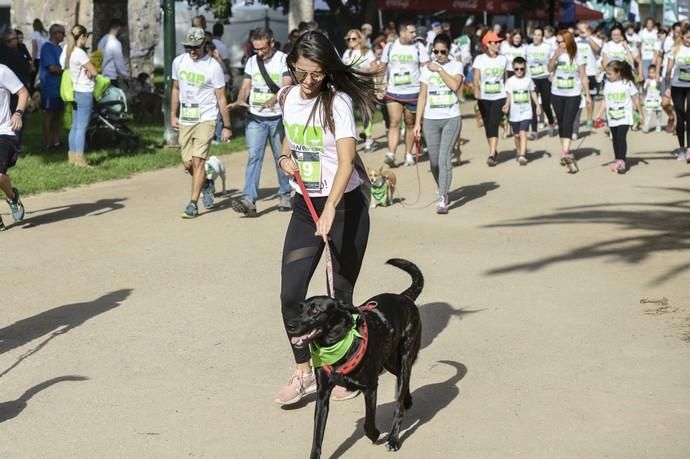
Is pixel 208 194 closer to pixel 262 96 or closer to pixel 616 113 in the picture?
pixel 262 96

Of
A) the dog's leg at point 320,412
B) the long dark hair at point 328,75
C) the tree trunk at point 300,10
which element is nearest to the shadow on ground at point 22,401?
the dog's leg at point 320,412

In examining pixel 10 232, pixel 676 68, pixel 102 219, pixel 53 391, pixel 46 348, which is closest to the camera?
pixel 53 391

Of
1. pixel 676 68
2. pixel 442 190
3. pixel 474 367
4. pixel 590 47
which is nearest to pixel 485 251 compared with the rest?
pixel 442 190

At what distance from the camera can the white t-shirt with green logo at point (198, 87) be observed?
12.4 m

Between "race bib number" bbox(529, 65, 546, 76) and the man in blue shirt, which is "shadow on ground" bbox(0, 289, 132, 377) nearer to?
the man in blue shirt

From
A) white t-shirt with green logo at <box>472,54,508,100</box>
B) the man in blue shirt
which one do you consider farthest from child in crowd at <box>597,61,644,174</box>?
the man in blue shirt

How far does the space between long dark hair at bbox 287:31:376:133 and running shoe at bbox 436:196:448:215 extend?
6555 millimetres

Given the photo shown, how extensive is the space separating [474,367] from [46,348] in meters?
2.76

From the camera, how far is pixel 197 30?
39.9 feet

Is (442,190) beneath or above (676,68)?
beneath

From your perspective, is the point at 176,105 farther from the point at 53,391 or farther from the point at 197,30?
the point at 53,391

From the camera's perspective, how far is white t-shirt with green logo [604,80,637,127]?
52.1ft

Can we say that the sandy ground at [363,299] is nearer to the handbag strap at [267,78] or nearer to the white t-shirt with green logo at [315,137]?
the white t-shirt with green logo at [315,137]

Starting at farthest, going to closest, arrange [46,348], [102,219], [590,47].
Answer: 1. [590,47]
2. [102,219]
3. [46,348]
